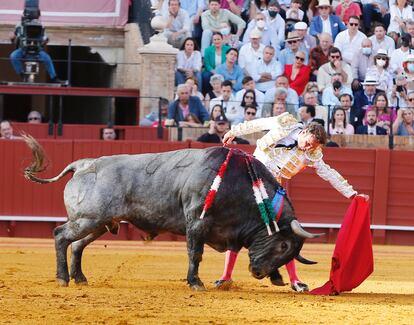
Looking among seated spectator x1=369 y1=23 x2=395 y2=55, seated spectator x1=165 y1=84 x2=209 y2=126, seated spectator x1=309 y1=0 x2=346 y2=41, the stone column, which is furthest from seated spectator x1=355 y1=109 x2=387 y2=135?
the stone column

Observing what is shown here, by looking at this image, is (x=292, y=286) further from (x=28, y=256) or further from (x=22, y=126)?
(x=22, y=126)

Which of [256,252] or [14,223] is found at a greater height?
[256,252]

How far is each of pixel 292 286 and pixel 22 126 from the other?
26.1ft

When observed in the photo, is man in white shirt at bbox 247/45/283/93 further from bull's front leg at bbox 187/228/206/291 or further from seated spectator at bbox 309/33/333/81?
bull's front leg at bbox 187/228/206/291

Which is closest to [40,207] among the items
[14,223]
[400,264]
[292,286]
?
[14,223]

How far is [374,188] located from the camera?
18.6 metres

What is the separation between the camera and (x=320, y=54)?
61.9 feet

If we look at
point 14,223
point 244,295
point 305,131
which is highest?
point 305,131

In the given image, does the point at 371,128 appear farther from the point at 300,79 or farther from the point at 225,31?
the point at 225,31

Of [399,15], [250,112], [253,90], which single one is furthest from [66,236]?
[399,15]

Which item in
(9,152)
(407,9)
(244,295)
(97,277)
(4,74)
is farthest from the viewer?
(4,74)

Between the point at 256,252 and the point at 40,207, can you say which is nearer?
the point at 256,252

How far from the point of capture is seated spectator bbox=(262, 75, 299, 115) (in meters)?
17.9

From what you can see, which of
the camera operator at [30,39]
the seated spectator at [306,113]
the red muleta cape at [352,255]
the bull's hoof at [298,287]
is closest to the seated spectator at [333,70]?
the seated spectator at [306,113]
